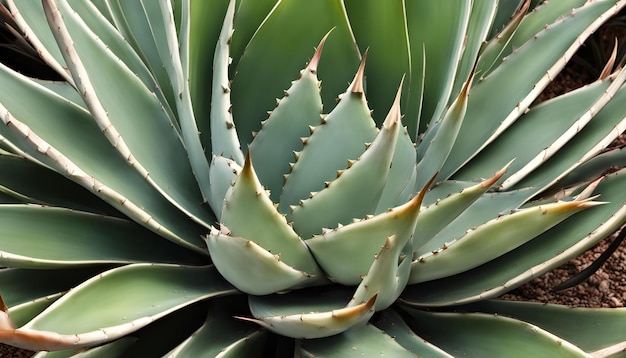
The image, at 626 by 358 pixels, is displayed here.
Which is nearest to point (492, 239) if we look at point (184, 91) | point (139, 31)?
point (184, 91)

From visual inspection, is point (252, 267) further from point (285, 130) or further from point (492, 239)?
point (492, 239)

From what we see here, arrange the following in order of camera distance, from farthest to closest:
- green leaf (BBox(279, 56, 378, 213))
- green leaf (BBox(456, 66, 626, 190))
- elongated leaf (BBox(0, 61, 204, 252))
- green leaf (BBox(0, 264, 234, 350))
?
green leaf (BBox(456, 66, 626, 190)) < elongated leaf (BBox(0, 61, 204, 252)) < green leaf (BBox(279, 56, 378, 213)) < green leaf (BBox(0, 264, 234, 350))

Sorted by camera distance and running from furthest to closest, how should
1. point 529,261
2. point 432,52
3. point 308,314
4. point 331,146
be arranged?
point 432,52 → point 529,261 → point 331,146 → point 308,314

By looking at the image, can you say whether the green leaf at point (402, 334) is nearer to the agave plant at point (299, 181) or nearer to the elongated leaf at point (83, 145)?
the agave plant at point (299, 181)

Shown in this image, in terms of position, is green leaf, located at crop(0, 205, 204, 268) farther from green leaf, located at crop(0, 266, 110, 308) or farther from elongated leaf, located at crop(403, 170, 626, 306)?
elongated leaf, located at crop(403, 170, 626, 306)

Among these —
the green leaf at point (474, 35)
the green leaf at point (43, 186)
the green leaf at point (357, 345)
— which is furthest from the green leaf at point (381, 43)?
the green leaf at point (43, 186)

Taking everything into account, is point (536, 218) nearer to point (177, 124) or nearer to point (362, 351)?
point (362, 351)

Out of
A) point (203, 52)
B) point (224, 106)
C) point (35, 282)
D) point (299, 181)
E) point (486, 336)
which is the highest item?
point (203, 52)

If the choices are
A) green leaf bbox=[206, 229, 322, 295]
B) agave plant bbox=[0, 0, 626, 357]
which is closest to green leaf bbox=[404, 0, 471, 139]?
agave plant bbox=[0, 0, 626, 357]

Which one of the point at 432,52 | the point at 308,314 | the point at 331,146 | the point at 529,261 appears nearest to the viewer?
the point at 308,314
